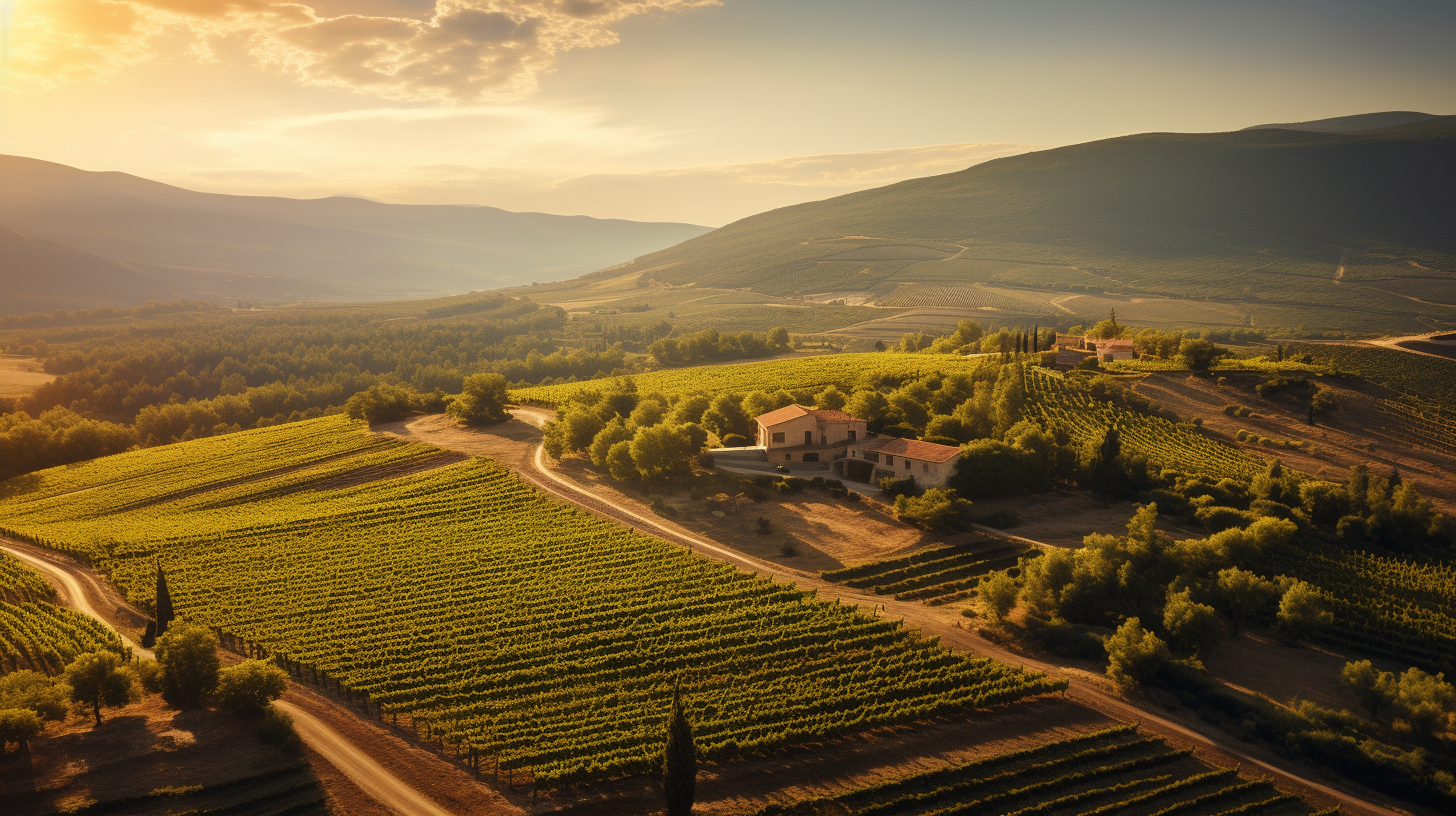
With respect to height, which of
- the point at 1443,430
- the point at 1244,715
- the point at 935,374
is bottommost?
the point at 1244,715

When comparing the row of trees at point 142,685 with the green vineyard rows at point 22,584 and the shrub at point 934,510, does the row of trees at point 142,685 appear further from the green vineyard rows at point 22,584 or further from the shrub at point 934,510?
the shrub at point 934,510

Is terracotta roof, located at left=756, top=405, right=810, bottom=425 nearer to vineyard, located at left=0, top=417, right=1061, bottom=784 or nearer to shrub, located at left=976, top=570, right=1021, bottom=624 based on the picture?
vineyard, located at left=0, top=417, right=1061, bottom=784

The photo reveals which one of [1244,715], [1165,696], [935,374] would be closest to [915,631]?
[1165,696]

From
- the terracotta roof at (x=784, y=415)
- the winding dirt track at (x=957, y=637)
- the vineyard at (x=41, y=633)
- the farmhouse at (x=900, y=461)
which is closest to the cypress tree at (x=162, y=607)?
the vineyard at (x=41, y=633)

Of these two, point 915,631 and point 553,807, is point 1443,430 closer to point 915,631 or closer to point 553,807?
point 915,631

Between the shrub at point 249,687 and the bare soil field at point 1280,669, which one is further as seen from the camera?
the bare soil field at point 1280,669

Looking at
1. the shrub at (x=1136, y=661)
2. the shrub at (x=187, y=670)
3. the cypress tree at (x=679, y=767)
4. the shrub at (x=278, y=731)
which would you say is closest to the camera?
the cypress tree at (x=679, y=767)
